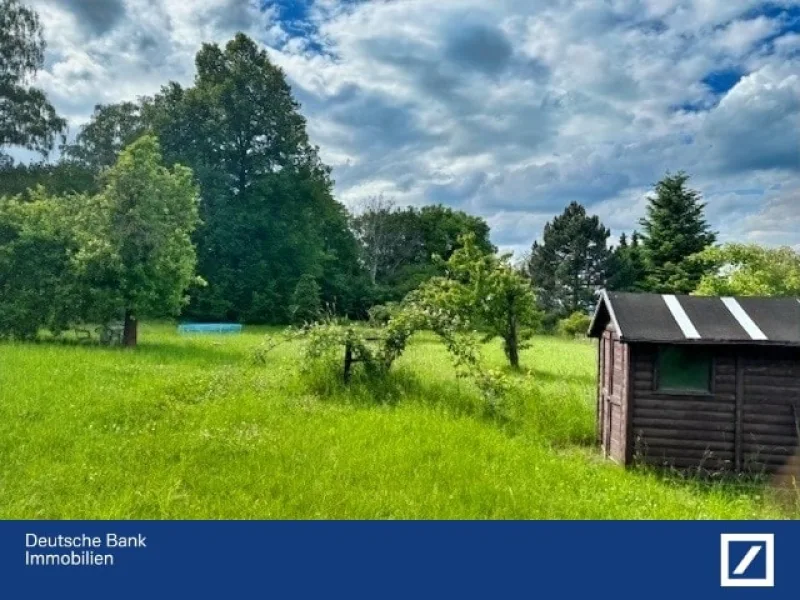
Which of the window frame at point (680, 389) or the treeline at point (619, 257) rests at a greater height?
the treeline at point (619, 257)

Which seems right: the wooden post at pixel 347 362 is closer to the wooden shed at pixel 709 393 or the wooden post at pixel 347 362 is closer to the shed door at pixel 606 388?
the shed door at pixel 606 388

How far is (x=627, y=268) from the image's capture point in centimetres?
914

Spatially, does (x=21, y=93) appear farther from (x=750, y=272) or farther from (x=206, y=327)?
(x=750, y=272)

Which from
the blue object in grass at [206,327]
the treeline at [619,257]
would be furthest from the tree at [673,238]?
the blue object in grass at [206,327]

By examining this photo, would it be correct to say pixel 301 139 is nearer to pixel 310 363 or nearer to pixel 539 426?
pixel 310 363

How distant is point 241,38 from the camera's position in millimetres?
9680

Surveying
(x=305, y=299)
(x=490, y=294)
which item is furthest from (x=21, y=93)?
(x=490, y=294)

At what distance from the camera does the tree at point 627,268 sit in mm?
8891

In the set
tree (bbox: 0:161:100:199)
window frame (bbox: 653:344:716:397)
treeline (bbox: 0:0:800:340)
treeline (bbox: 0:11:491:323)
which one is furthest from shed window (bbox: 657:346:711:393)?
tree (bbox: 0:161:100:199)

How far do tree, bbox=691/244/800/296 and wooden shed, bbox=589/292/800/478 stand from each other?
3145mm

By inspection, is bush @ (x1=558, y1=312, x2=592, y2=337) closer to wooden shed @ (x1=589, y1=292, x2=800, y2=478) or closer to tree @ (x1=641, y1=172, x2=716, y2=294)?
tree @ (x1=641, y1=172, x2=716, y2=294)

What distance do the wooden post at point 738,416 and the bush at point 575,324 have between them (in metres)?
4.21

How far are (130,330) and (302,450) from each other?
566 centimetres

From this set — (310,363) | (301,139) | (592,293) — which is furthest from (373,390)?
(301,139)
